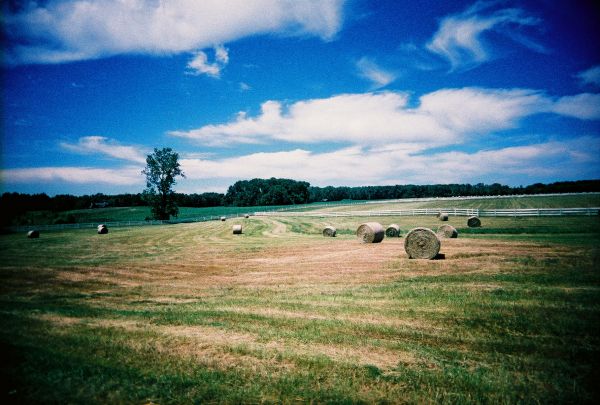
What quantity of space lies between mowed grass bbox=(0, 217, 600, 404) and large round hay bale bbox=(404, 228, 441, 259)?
1184 mm

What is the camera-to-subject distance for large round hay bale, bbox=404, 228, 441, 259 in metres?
15.1

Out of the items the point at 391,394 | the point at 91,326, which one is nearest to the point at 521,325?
the point at 391,394

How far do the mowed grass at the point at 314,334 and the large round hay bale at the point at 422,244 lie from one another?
3.88 feet

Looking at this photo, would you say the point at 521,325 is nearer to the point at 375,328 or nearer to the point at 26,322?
the point at 375,328

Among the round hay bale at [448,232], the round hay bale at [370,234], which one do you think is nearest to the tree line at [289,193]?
the round hay bale at [370,234]

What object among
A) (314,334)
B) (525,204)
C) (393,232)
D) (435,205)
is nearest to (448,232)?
(393,232)

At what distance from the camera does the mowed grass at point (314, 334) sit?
16.3ft

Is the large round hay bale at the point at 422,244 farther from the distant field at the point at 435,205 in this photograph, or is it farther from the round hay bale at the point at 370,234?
the distant field at the point at 435,205

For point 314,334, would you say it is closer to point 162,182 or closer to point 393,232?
point 393,232

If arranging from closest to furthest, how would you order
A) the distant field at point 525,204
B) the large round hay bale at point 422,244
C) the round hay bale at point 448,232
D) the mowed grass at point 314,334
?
the mowed grass at point 314,334 < the large round hay bale at point 422,244 < the round hay bale at point 448,232 < the distant field at point 525,204

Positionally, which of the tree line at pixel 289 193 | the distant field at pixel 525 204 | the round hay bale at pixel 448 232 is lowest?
the round hay bale at pixel 448 232

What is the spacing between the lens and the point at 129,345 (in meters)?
6.61

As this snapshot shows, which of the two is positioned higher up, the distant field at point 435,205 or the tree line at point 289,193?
the tree line at point 289,193

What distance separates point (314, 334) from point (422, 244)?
10.5m
